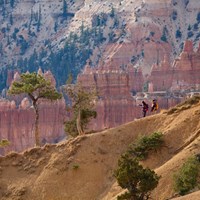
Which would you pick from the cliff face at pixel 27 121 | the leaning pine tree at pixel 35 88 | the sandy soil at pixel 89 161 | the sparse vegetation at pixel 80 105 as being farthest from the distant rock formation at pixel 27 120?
the sandy soil at pixel 89 161

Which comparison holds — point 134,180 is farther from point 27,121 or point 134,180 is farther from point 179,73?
point 179,73

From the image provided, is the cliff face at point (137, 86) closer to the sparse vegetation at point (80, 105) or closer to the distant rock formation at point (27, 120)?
the distant rock formation at point (27, 120)

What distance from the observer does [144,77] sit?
176500mm

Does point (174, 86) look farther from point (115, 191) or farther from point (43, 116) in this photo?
point (115, 191)

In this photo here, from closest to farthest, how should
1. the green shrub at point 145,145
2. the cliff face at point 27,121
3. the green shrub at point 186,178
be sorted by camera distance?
1. the green shrub at point 186,178
2. the green shrub at point 145,145
3. the cliff face at point 27,121

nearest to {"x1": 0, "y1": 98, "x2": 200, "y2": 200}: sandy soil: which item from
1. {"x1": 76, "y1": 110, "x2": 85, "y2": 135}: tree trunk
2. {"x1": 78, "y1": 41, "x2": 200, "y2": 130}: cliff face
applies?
{"x1": 76, "y1": 110, "x2": 85, "y2": 135}: tree trunk

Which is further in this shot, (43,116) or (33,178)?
(43,116)

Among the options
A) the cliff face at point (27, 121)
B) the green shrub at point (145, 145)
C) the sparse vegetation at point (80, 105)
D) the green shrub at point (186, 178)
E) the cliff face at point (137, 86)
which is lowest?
the cliff face at point (27, 121)

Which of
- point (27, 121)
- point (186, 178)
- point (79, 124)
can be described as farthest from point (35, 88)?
point (27, 121)

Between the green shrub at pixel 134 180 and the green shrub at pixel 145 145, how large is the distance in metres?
6.64

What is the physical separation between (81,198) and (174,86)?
111 meters

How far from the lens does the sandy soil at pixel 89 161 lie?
2175 inches

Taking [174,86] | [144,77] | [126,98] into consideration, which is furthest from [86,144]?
[144,77]

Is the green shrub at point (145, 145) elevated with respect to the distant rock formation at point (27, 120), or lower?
elevated
